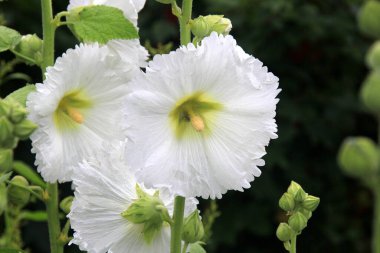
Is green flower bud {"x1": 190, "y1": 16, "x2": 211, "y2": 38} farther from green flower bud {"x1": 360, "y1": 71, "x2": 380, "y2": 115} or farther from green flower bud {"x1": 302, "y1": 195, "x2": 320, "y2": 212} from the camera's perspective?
green flower bud {"x1": 360, "y1": 71, "x2": 380, "y2": 115}

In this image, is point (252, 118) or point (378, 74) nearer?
Result: point (378, 74)

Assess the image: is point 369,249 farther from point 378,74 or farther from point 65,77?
point 378,74

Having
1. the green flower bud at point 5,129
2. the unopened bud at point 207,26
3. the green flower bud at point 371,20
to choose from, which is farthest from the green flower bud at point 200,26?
the green flower bud at point 371,20

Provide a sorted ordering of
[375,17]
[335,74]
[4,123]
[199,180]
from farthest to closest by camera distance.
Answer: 1. [335,74]
2. [199,180]
3. [4,123]
4. [375,17]

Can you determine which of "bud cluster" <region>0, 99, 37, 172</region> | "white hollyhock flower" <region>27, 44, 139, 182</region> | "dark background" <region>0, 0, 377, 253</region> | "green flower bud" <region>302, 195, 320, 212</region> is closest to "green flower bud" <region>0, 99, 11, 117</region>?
"bud cluster" <region>0, 99, 37, 172</region>

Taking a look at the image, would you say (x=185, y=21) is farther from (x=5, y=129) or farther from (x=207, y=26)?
(x=5, y=129)

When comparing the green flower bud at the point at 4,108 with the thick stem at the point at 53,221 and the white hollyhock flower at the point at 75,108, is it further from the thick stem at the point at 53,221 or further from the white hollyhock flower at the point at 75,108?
the thick stem at the point at 53,221

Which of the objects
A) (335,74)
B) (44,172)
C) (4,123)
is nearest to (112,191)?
(44,172)
